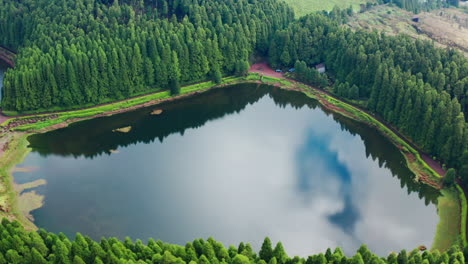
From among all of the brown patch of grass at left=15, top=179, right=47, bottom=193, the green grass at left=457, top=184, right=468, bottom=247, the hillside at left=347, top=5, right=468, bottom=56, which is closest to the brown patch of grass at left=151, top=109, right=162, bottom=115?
the brown patch of grass at left=15, top=179, right=47, bottom=193

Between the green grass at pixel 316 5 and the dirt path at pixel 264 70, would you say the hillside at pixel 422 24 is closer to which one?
the green grass at pixel 316 5

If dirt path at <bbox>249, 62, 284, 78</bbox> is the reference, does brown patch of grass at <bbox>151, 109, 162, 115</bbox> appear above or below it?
below

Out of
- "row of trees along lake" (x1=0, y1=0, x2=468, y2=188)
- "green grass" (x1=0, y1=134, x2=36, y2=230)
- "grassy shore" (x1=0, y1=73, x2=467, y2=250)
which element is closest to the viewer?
"green grass" (x1=0, y1=134, x2=36, y2=230)

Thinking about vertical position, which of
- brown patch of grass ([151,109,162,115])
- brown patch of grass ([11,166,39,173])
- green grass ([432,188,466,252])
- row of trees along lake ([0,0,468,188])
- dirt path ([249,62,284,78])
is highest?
row of trees along lake ([0,0,468,188])

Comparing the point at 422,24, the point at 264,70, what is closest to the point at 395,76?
the point at 264,70

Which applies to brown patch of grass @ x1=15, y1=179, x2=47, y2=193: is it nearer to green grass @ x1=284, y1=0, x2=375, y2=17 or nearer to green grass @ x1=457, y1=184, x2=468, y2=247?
green grass @ x1=457, y1=184, x2=468, y2=247

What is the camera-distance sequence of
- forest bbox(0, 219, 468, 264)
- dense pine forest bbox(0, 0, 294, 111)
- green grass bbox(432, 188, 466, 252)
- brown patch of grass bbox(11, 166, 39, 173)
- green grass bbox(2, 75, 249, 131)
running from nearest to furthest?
forest bbox(0, 219, 468, 264) < green grass bbox(432, 188, 466, 252) < brown patch of grass bbox(11, 166, 39, 173) < green grass bbox(2, 75, 249, 131) < dense pine forest bbox(0, 0, 294, 111)

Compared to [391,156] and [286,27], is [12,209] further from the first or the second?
[286,27]

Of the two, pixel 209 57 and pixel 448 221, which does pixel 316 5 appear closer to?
pixel 209 57
